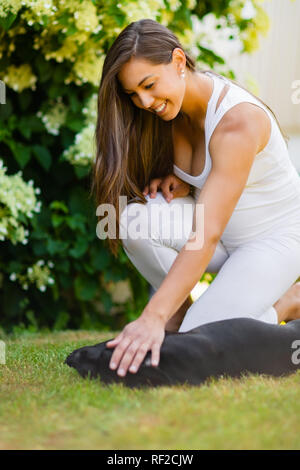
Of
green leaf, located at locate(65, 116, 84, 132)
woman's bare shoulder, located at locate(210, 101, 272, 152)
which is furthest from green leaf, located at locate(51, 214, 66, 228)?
woman's bare shoulder, located at locate(210, 101, 272, 152)

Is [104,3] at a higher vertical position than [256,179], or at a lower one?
higher

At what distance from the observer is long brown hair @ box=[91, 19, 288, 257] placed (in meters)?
2.00

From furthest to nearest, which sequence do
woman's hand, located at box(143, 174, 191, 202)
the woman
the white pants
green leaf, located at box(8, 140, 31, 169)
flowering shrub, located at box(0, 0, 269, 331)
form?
1. green leaf, located at box(8, 140, 31, 169)
2. flowering shrub, located at box(0, 0, 269, 331)
3. woman's hand, located at box(143, 174, 191, 202)
4. the white pants
5. the woman

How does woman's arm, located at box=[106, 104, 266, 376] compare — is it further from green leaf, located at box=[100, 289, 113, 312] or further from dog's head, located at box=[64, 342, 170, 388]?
green leaf, located at box=[100, 289, 113, 312]

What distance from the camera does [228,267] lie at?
2.18 meters

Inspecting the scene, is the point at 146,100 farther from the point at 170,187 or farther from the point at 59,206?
the point at 59,206

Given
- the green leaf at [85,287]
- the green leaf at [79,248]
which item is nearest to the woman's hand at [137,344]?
the green leaf at [79,248]

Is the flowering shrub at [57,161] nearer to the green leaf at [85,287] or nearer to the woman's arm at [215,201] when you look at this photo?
the green leaf at [85,287]

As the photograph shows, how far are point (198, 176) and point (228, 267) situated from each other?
1.18 feet

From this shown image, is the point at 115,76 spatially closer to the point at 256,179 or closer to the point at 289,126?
the point at 256,179

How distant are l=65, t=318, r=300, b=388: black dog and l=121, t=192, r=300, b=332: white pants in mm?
220
